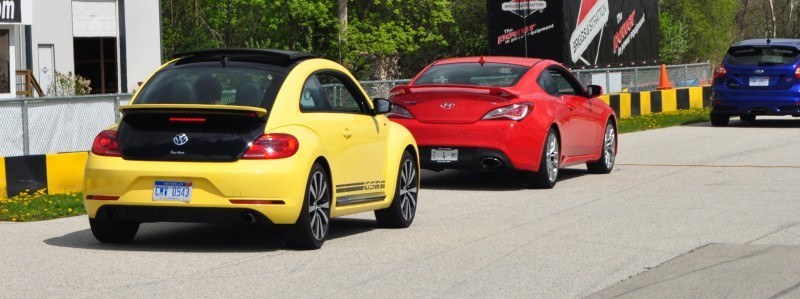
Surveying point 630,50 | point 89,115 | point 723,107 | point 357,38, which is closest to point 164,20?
point 357,38

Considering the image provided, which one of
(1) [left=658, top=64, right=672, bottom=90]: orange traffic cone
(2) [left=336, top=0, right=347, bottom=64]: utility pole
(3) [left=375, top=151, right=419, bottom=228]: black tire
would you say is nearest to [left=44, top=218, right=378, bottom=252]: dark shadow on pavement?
(3) [left=375, top=151, right=419, bottom=228]: black tire

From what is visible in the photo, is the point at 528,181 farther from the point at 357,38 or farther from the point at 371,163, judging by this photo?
the point at 357,38

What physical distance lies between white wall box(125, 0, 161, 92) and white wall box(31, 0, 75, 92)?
202 centimetres

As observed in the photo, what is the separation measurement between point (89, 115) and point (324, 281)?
9.65 m

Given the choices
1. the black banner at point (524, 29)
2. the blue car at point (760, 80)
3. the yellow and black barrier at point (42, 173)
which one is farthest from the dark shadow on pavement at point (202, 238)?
the black banner at point (524, 29)

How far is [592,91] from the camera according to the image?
55.8ft

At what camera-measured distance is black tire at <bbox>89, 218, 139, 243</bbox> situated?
34.5 ft

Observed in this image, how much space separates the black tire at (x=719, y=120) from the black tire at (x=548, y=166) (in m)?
12.5

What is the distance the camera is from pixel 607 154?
17.8 m

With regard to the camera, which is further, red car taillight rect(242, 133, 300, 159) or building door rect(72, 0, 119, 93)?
building door rect(72, 0, 119, 93)

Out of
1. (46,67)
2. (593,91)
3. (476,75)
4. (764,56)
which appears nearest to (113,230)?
(476,75)

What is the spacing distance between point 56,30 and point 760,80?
1969 cm

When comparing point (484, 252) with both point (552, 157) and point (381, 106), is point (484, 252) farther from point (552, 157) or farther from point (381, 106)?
point (552, 157)

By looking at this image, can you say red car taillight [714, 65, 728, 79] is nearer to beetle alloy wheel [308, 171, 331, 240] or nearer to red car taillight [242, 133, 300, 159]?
beetle alloy wheel [308, 171, 331, 240]
